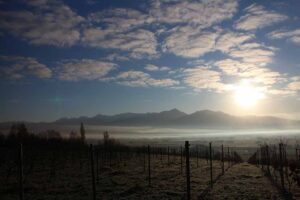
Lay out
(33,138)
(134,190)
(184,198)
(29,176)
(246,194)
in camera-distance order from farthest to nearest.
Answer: (33,138)
(29,176)
(134,190)
(246,194)
(184,198)

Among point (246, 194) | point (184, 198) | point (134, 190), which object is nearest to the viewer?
point (184, 198)

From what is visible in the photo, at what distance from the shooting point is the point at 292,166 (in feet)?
46.4

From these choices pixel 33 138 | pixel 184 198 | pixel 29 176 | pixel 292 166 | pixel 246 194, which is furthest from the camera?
pixel 33 138

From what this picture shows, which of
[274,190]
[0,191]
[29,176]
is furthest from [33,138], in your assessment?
[274,190]

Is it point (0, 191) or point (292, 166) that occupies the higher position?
point (292, 166)

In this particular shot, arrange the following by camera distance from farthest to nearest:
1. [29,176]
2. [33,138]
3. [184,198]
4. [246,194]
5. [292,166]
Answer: [33,138]
[29,176]
[246,194]
[184,198]
[292,166]

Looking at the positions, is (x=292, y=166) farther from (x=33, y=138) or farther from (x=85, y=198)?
(x=33, y=138)

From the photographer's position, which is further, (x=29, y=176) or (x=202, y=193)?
(x=29, y=176)

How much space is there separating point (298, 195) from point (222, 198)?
162 inches

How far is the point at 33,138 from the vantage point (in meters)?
114

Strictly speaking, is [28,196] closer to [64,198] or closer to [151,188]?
[64,198]

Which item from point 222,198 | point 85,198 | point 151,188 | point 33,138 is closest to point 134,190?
point 151,188

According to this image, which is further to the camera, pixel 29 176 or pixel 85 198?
pixel 29 176

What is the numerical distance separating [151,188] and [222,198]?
16.1 ft
